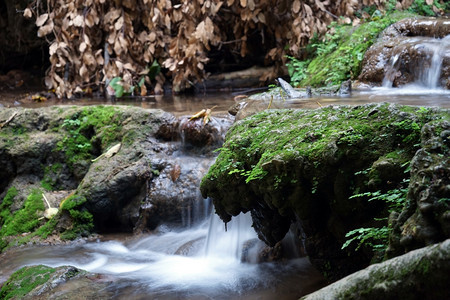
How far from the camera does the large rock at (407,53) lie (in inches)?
236

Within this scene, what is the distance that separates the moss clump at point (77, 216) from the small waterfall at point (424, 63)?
3.78 m

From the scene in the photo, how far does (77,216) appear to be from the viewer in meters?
5.74

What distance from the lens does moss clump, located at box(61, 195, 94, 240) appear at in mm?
5715

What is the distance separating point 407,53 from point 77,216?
13.9 feet

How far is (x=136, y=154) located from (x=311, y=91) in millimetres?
2151

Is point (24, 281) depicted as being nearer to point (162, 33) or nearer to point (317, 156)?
point (317, 156)

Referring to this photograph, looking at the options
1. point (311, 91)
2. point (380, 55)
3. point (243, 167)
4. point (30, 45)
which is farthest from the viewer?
point (30, 45)

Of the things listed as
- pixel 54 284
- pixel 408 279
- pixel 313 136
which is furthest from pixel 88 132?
pixel 408 279

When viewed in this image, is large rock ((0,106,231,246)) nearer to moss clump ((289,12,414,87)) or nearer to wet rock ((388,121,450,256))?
moss clump ((289,12,414,87))

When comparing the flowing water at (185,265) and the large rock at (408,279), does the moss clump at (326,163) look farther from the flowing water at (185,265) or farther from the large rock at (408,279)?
the large rock at (408,279)

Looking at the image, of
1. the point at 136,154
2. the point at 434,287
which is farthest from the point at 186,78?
the point at 434,287

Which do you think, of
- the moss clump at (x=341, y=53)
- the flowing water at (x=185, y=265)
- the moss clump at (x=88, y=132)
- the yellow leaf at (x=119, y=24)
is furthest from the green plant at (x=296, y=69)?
the flowing water at (x=185, y=265)

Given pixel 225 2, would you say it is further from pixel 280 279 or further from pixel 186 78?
pixel 280 279

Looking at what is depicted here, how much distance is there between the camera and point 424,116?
288cm
